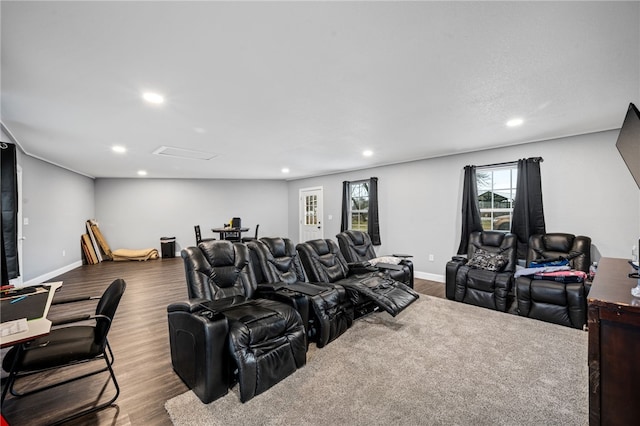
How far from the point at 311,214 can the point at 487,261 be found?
5173 millimetres

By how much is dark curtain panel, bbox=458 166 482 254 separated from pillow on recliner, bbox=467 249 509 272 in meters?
0.49

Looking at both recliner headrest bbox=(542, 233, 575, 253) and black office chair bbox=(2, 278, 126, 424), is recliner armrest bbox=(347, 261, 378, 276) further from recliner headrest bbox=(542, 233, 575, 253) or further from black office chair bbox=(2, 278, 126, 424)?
black office chair bbox=(2, 278, 126, 424)

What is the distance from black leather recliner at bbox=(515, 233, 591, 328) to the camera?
10.5ft

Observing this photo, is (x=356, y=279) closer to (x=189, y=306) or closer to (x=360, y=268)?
(x=360, y=268)

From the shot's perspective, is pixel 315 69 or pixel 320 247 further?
pixel 320 247

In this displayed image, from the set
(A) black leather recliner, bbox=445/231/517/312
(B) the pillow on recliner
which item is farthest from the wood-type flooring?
(B) the pillow on recliner

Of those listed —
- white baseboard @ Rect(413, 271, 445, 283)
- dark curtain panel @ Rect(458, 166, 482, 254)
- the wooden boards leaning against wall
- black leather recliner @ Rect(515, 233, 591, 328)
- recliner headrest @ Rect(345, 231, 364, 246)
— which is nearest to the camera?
black leather recliner @ Rect(515, 233, 591, 328)

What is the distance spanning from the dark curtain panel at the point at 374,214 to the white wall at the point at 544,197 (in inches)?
4.7

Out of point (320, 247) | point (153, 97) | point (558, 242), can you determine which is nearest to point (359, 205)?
point (320, 247)

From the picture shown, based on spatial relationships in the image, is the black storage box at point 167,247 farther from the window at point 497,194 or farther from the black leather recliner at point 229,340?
the window at point 497,194

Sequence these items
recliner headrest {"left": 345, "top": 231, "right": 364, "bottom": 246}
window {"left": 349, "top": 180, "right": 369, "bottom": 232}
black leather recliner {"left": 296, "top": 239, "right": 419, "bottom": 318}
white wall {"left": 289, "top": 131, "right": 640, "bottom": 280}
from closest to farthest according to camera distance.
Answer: black leather recliner {"left": 296, "top": 239, "right": 419, "bottom": 318} → white wall {"left": 289, "top": 131, "right": 640, "bottom": 280} → recliner headrest {"left": 345, "top": 231, "right": 364, "bottom": 246} → window {"left": 349, "top": 180, "right": 369, "bottom": 232}

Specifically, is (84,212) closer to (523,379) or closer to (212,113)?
(212,113)

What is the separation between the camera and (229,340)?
6.65 feet

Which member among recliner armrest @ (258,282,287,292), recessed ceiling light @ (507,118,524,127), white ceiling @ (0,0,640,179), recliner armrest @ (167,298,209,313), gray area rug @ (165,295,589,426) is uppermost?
white ceiling @ (0,0,640,179)
